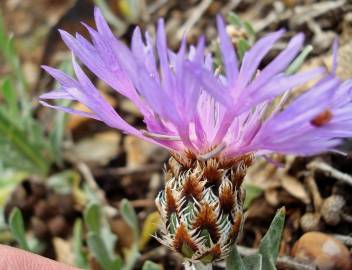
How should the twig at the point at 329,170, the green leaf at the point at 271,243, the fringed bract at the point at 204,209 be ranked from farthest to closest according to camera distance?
1. the twig at the point at 329,170
2. the green leaf at the point at 271,243
3. the fringed bract at the point at 204,209

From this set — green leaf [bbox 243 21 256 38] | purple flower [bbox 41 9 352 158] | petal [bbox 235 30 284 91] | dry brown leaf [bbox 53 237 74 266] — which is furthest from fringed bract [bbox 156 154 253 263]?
dry brown leaf [bbox 53 237 74 266]

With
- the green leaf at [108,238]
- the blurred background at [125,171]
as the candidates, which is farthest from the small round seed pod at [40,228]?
the green leaf at [108,238]

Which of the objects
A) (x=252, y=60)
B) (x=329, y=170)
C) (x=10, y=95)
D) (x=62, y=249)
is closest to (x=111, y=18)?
(x=10, y=95)

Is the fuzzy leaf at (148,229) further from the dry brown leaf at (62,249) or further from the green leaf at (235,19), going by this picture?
the green leaf at (235,19)

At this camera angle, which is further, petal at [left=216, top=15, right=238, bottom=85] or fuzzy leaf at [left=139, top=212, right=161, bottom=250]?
fuzzy leaf at [left=139, top=212, right=161, bottom=250]

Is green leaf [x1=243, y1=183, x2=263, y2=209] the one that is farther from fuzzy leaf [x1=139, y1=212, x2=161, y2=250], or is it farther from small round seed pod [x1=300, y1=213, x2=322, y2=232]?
fuzzy leaf [x1=139, y1=212, x2=161, y2=250]

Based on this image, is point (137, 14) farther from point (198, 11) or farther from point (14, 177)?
point (14, 177)
